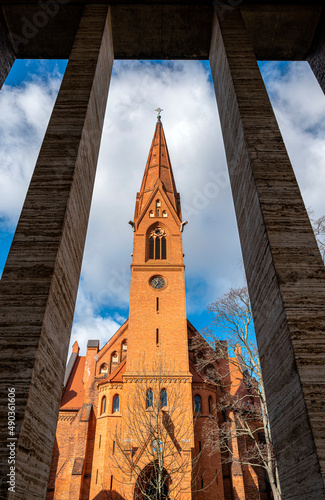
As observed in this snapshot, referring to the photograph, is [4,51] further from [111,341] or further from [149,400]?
[111,341]

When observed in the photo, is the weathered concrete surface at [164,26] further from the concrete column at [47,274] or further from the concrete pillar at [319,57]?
the concrete column at [47,274]

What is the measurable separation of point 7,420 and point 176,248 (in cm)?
2549

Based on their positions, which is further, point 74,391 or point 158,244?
point 158,244

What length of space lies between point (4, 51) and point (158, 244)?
2259 cm

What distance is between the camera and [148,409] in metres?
20.0

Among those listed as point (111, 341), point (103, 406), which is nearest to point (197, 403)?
point (103, 406)

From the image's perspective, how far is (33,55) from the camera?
6609mm

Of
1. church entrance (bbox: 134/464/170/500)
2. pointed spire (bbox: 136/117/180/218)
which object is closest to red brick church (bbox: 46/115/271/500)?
A: church entrance (bbox: 134/464/170/500)

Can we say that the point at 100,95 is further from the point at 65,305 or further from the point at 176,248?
the point at 176,248

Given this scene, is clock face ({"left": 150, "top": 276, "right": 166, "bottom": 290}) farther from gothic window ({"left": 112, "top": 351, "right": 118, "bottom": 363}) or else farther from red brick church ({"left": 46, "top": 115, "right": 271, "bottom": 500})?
gothic window ({"left": 112, "top": 351, "right": 118, "bottom": 363})

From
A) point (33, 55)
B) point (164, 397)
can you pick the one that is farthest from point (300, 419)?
point (164, 397)

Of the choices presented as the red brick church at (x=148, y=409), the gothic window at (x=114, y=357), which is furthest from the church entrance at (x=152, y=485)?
the gothic window at (x=114, y=357)

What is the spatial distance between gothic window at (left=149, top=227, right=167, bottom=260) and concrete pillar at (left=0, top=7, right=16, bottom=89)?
21675 mm

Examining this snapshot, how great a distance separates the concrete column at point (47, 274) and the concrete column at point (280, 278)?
1966 millimetres
